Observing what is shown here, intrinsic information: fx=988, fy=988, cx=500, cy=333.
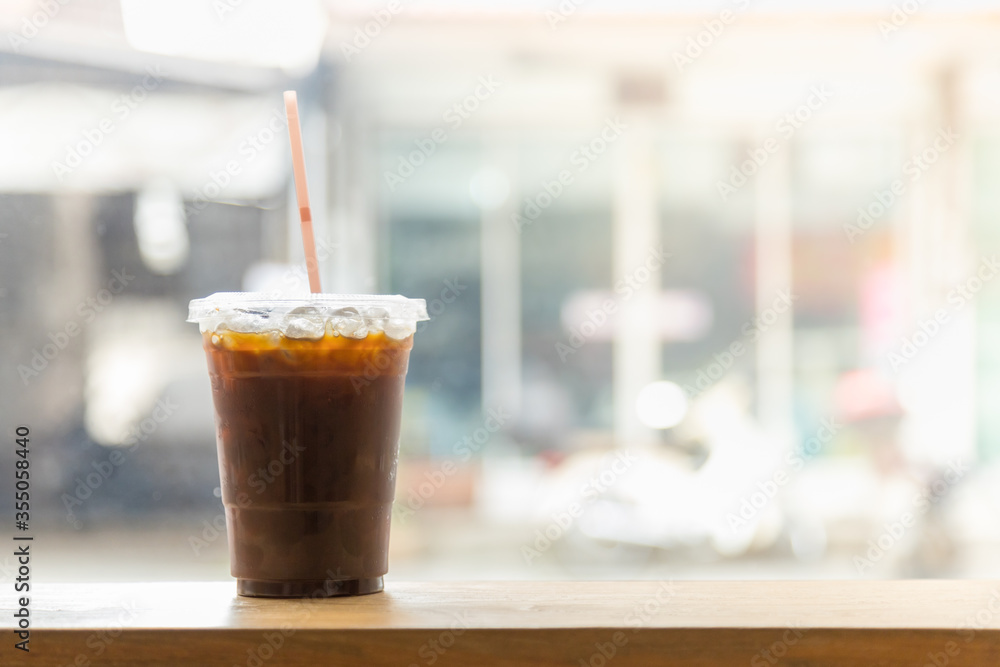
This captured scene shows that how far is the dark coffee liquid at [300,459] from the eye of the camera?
2.99ft

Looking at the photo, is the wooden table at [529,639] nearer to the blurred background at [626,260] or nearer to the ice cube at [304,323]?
the ice cube at [304,323]

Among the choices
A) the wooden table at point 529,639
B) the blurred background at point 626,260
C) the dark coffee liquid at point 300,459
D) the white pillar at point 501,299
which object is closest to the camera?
the wooden table at point 529,639

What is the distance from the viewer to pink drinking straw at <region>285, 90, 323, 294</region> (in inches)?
37.6

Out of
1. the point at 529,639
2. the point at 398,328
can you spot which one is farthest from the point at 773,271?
the point at 529,639

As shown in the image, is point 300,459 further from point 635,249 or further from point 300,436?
point 635,249

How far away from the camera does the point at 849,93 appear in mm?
5230

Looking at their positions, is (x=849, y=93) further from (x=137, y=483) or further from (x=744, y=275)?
(x=137, y=483)

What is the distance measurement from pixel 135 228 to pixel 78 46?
732 millimetres

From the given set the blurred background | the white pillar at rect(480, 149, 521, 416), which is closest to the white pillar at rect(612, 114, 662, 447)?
the blurred background

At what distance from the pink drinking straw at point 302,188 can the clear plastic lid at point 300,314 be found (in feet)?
0.14

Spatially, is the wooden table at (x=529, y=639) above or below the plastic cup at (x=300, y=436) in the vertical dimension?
below

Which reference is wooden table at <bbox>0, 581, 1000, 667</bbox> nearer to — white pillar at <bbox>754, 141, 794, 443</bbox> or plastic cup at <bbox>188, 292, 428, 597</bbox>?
plastic cup at <bbox>188, 292, 428, 597</bbox>

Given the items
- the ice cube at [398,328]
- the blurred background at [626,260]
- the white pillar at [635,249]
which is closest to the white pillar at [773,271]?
the blurred background at [626,260]

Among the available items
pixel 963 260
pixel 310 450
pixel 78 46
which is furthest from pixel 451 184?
pixel 310 450
